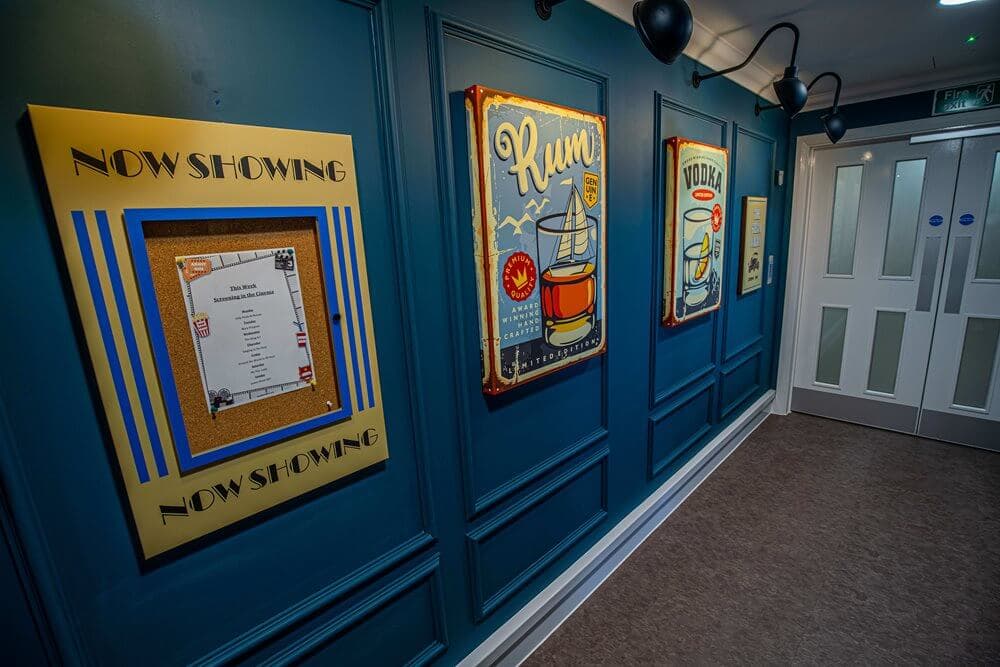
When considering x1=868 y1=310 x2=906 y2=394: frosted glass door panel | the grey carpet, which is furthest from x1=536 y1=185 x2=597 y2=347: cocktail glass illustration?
x1=868 y1=310 x2=906 y2=394: frosted glass door panel

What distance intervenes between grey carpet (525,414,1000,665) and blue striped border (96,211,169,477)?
1630mm

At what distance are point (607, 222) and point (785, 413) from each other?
3.17 m

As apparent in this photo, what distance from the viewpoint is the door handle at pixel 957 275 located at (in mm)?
3043

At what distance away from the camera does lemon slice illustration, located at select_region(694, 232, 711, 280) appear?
248cm

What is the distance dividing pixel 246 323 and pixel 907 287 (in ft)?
14.0

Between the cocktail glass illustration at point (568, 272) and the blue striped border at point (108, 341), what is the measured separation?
1170 mm

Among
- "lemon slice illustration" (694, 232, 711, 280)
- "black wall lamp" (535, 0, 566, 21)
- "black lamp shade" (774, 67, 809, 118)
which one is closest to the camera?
"black wall lamp" (535, 0, 566, 21)

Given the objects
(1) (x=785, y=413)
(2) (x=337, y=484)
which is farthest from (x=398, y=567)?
(1) (x=785, y=413)

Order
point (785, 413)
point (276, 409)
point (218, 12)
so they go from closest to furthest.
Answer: point (218, 12) → point (276, 409) → point (785, 413)

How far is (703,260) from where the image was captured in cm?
251

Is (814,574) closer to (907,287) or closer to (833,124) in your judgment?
(907,287)

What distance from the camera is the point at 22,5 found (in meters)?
0.69

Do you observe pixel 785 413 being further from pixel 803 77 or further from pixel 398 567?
pixel 398 567

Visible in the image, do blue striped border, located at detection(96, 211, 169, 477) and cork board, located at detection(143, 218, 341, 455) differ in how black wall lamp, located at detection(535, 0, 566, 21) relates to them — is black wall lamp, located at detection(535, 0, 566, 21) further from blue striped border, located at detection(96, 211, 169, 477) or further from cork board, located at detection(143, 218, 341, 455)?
blue striped border, located at detection(96, 211, 169, 477)
